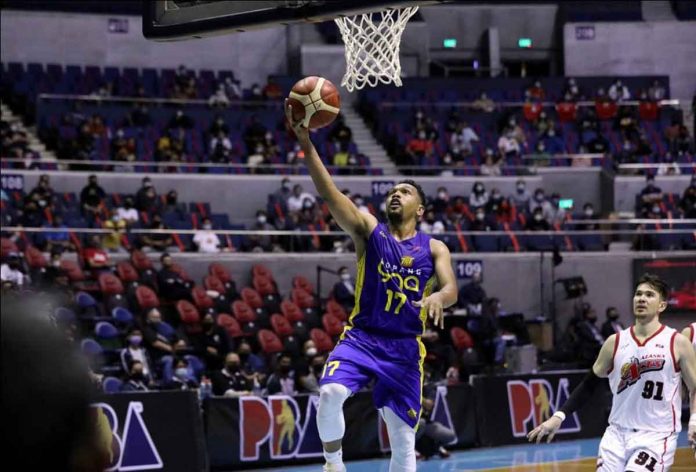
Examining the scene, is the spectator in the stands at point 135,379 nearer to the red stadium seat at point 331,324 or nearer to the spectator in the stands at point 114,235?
the red stadium seat at point 331,324

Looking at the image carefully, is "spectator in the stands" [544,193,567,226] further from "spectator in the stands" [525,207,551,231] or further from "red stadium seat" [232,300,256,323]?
"red stadium seat" [232,300,256,323]

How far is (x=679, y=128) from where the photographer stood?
30.5m

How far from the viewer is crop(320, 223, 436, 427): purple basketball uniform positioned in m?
7.37

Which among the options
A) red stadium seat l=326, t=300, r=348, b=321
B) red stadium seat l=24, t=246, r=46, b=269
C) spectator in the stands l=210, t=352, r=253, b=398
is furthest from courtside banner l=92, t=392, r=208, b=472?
red stadium seat l=326, t=300, r=348, b=321

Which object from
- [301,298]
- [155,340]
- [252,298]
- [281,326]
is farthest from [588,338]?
[155,340]

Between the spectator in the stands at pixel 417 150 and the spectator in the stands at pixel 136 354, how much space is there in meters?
12.4

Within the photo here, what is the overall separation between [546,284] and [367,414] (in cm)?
983

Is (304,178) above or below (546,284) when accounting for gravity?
above

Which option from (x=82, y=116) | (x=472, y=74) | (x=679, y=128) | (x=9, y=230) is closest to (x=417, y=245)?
(x=9, y=230)

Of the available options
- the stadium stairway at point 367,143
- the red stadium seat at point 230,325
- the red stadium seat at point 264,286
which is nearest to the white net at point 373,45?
the red stadium seat at point 230,325

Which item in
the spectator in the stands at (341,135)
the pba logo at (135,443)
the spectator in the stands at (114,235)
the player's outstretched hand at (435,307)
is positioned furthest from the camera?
the spectator in the stands at (341,135)

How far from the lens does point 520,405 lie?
60.4 feet

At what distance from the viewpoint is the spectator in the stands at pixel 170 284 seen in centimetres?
2008

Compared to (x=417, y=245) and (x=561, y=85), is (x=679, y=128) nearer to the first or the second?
(x=561, y=85)
